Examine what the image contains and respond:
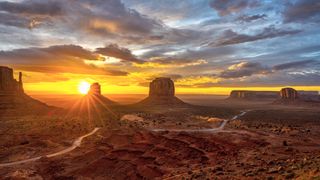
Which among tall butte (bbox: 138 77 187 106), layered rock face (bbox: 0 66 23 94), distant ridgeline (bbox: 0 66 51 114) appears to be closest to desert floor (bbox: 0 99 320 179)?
distant ridgeline (bbox: 0 66 51 114)

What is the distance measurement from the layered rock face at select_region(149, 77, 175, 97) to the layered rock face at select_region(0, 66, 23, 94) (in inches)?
3173

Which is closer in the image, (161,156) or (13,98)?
(161,156)

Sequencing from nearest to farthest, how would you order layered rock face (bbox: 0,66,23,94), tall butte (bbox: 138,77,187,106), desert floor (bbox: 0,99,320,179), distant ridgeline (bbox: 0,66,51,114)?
desert floor (bbox: 0,99,320,179) < distant ridgeline (bbox: 0,66,51,114) < layered rock face (bbox: 0,66,23,94) < tall butte (bbox: 138,77,187,106)

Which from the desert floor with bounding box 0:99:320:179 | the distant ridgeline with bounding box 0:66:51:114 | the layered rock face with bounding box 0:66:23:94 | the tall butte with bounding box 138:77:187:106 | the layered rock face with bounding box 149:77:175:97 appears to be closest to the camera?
the desert floor with bounding box 0:99:320:179

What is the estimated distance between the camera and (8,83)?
106 meters

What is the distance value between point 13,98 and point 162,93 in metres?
88.1

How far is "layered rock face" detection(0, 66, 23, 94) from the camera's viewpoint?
103250 millimetres

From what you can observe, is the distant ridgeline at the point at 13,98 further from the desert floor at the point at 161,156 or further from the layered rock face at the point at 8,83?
the desert floor at the point at 161,156

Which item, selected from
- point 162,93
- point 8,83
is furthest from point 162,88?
point 8,83

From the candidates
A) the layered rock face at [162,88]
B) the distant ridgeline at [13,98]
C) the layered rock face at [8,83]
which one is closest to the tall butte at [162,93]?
the layered rock face at [162,88]

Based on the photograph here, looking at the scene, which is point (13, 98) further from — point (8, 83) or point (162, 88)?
point (162, 88)

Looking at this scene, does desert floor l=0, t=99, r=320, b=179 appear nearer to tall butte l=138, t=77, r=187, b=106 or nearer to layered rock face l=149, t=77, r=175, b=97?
tall butte l=138, t=77, r=187, b=106

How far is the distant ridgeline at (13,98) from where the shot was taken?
314ft

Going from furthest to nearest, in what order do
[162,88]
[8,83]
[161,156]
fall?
[162,88] → [8,83] → [161,156]
